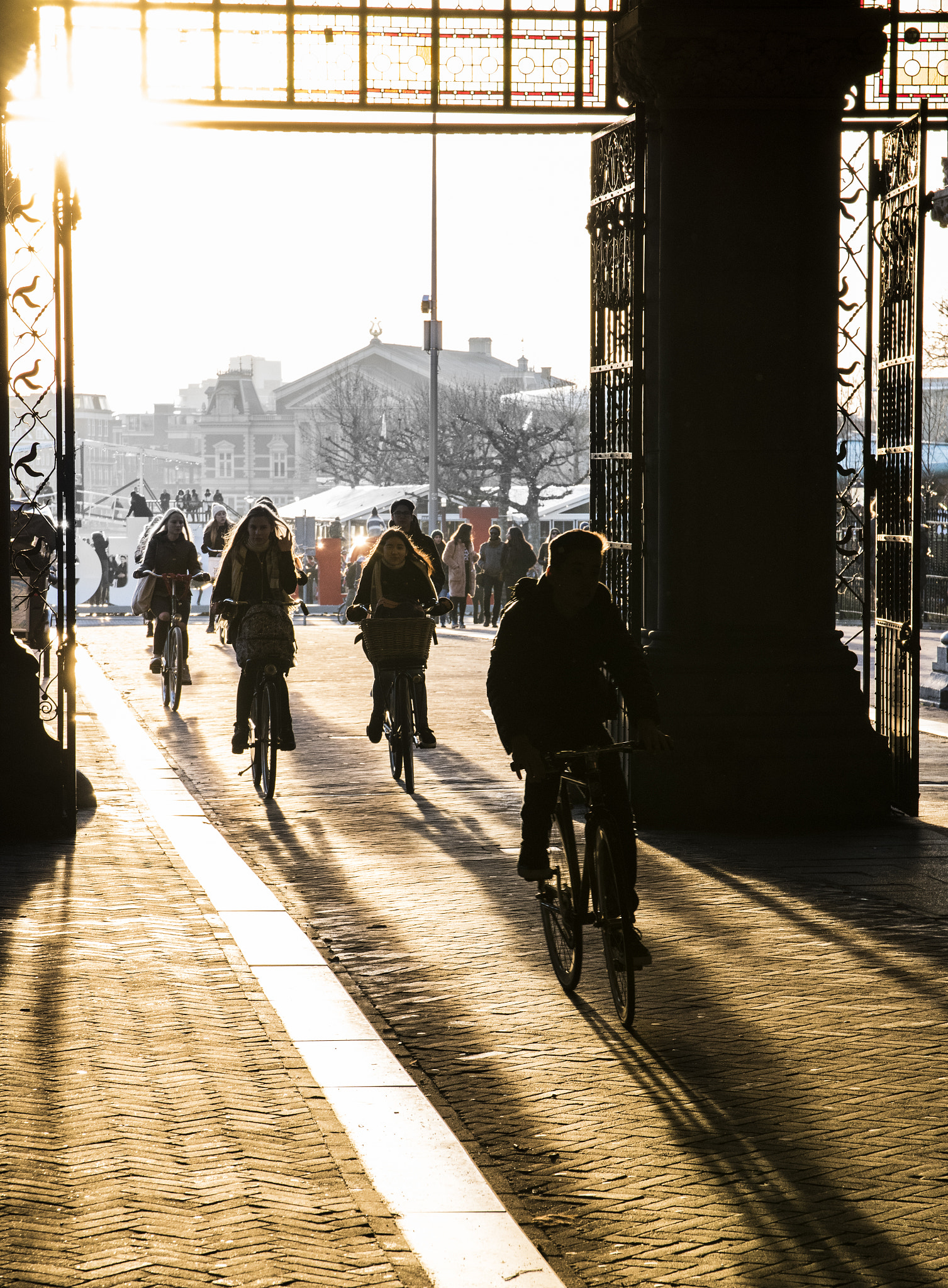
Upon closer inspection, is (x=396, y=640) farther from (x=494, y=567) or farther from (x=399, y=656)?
(x=494, y=567)

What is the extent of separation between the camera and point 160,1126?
446cm

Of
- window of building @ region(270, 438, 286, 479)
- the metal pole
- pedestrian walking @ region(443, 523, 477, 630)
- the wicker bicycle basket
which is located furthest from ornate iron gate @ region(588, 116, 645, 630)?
window of building @ region(270, 438, 286, 479)

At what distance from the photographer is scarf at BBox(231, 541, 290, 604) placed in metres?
10.9

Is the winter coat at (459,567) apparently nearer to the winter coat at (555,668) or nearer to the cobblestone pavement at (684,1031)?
the cobblestone pavement at (684,1031)

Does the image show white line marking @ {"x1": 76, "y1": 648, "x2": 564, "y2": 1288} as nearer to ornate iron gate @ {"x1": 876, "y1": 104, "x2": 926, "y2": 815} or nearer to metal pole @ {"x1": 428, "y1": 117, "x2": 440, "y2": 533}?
ornate iron gate @ {"x1": 876, "y1": 104, "x2": 926, "y2": 815}

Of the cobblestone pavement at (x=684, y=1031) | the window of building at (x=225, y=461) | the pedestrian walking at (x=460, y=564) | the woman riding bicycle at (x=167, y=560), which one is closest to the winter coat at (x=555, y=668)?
the cobblestone pavement at (x=684, y=1031)

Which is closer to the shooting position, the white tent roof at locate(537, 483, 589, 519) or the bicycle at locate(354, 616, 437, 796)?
the bicycle at locate(354, 616, 437, 796)

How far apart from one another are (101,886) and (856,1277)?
4644mm

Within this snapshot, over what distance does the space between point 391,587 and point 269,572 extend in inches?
32.0

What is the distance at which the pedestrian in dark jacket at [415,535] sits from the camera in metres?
12.6

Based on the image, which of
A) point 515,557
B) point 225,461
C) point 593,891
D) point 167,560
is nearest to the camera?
point 593,891

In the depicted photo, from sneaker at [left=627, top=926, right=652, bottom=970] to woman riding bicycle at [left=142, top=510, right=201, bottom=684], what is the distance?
11312 millimetres

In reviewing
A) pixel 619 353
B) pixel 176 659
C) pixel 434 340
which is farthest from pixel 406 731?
pixel 434 340

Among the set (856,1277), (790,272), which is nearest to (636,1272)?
(856,1277)
